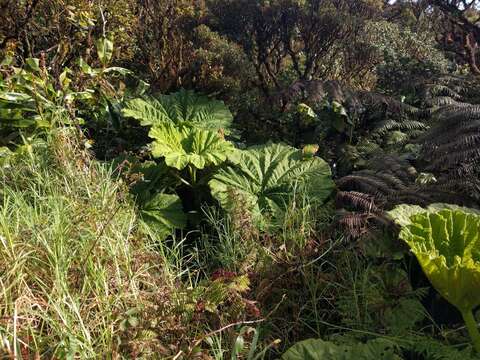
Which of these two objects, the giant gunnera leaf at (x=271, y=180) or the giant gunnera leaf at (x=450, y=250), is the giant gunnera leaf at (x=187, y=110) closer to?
the giant gunnera leaf at (x=271, y=180)

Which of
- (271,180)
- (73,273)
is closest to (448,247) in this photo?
(271,180)

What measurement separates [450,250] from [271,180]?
151 centimetres

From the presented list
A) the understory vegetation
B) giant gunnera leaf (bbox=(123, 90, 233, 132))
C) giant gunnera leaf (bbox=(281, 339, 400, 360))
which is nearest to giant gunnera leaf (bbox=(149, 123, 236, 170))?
the understory vegetation

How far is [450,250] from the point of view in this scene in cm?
230

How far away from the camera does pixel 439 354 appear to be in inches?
82.2

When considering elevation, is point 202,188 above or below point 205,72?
below

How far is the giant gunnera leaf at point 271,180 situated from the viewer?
329 cm

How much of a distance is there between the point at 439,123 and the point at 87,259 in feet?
7.62

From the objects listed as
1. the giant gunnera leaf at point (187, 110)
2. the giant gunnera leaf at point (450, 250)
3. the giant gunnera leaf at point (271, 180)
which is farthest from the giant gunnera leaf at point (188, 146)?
the giant gunnera leaf at point (450, 250)

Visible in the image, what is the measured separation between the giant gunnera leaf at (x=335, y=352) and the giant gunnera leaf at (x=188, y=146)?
1.60 meters

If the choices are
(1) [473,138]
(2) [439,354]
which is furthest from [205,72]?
(2) [439,354]

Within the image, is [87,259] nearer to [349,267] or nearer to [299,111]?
[349,267]

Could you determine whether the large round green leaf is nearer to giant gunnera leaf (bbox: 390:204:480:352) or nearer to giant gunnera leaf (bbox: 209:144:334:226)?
giant gunnera leaf (bbox: 390:204:480:352)

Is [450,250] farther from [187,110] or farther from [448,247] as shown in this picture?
[187,110]
